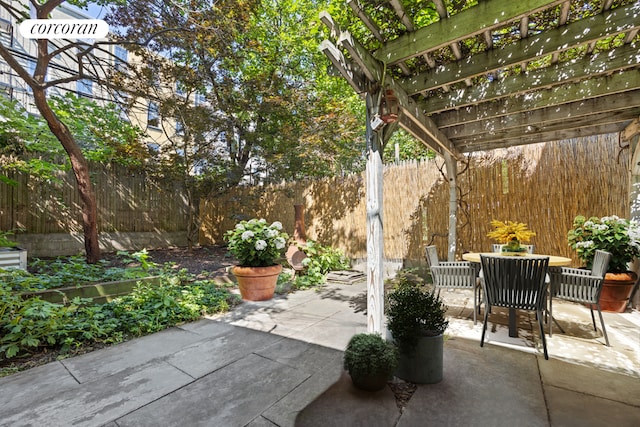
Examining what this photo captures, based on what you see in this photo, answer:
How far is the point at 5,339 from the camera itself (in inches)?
91.5

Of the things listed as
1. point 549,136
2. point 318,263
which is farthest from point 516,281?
point 318,263

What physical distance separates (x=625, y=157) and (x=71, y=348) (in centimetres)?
694

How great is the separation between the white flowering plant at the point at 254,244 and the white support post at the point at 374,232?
1875 millimetres

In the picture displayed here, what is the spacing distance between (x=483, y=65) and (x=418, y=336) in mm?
2468

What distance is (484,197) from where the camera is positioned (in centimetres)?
498

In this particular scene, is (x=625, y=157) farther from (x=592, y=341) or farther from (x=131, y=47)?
(x=131, y=47)

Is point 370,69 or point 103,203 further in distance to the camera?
point 103,203

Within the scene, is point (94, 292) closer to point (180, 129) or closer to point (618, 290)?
point (180, 129)

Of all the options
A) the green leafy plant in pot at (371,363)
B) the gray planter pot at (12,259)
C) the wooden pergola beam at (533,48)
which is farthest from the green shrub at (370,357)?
the gray planter pot at (12,259)

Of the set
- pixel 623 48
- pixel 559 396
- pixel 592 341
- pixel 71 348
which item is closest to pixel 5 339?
pixel 71 348

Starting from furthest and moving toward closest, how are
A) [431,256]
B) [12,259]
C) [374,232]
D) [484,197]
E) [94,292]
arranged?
[484,197]
[12,259]
[431,256]
[94,292]
[374,232]

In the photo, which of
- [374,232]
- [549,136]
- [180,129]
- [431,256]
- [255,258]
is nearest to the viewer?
[374,232]

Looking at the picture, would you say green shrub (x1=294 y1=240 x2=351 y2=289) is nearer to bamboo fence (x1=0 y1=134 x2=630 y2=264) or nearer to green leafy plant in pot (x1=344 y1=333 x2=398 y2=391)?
bamboo fence (x1=0 y1=134 x2=630 y2=264)

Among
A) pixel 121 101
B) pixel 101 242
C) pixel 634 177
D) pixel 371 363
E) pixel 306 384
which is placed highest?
pixel 121 101
